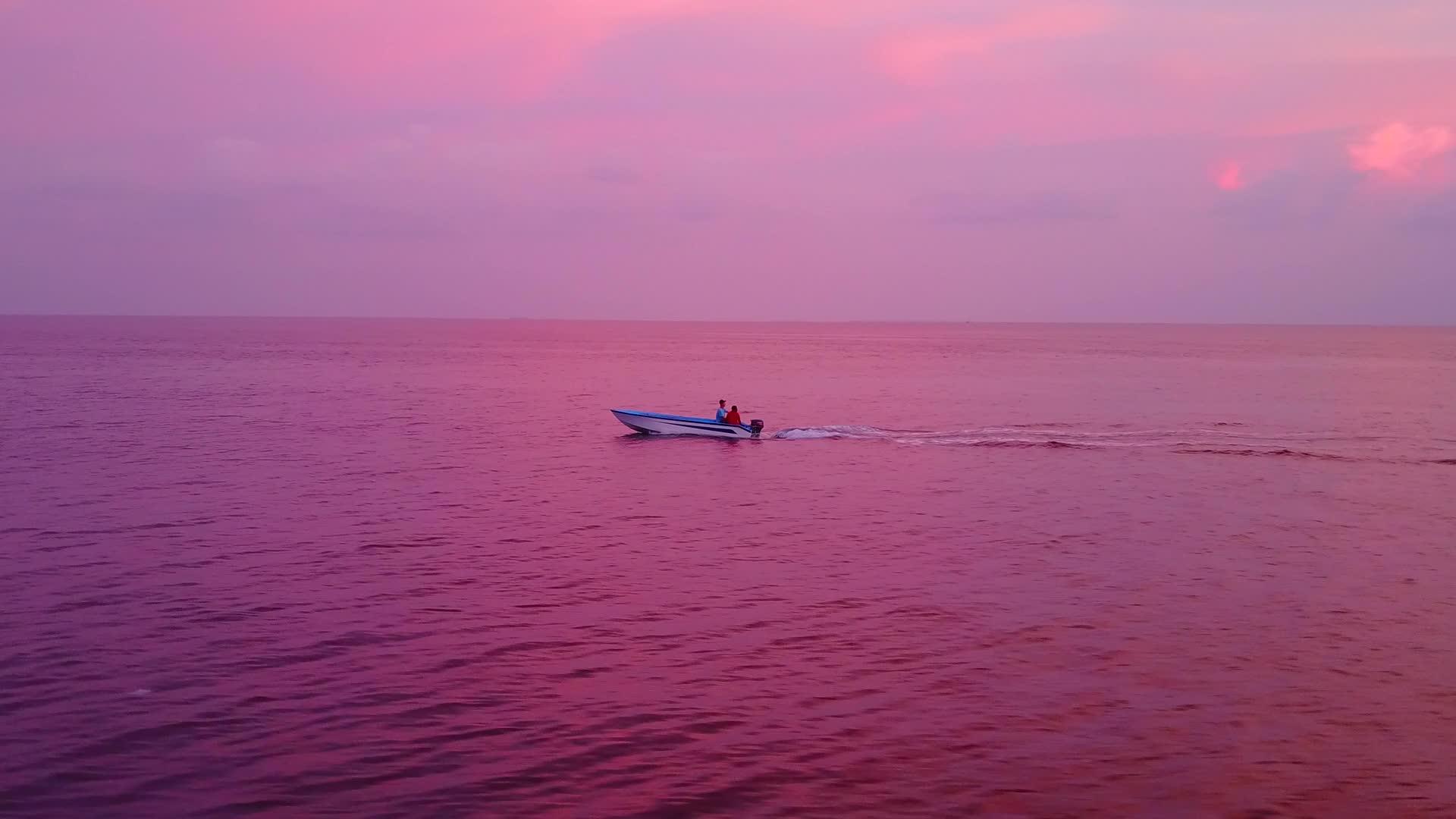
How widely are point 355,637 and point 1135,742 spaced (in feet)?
41.5

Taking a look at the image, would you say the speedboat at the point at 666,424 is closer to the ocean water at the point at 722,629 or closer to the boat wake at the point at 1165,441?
the ocean water at the point at 722,629

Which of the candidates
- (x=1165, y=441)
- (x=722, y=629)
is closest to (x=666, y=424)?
(x=1165, y=441)

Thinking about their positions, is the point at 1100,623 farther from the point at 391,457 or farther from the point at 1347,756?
the point at 391,457

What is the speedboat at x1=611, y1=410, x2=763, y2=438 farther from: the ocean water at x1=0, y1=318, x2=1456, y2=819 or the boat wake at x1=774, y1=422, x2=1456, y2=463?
the boat wake at x1=774, y1=422, x2=1456, y2=463

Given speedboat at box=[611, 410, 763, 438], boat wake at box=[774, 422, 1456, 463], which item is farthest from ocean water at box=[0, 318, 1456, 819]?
speedboat at box=[611, 410, 763, 438]

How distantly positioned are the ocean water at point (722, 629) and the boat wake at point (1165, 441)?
96 cm

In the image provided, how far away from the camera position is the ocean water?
14.6 m

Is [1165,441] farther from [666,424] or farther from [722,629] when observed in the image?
[722,629]

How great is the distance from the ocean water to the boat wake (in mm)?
962

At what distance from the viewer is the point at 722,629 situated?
2098 cm

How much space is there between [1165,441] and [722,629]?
3702 centimetres

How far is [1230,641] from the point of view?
2077 cm

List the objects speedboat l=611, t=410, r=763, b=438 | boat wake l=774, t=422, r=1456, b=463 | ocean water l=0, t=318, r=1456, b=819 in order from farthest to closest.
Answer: speedboat l=611, t=410, r=763, b=438
boat wake l=774, t=422, r=1456, b=463
ocean water l=0, t=318, r=1456, b=819

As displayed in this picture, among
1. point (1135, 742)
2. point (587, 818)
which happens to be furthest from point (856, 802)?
point (1135, 742)
